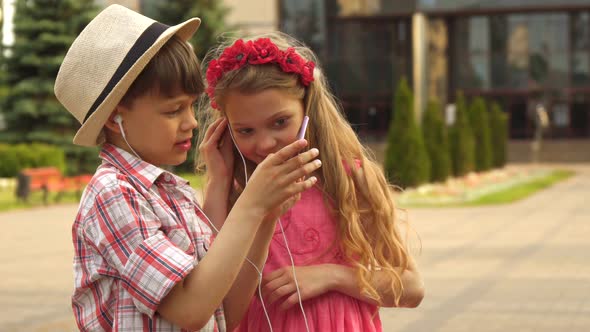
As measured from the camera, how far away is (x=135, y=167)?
1.90 meters

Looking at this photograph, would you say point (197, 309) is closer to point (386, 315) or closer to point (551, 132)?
point (386, 315)

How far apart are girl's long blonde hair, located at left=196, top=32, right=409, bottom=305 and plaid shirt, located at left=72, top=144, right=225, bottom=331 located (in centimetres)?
39

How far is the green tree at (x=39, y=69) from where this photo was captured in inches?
1224

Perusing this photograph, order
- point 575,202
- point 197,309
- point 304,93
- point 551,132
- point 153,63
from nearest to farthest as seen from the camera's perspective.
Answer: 1. point 197,309
2. point 153,63
3. point 304,93
4. point 575,202
5. point 551,132

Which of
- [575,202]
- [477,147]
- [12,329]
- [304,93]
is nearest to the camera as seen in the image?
[304,93]

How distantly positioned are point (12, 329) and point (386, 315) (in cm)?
251

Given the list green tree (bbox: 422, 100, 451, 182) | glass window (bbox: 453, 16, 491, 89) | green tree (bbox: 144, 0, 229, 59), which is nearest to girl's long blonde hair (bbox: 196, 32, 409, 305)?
green tree (bbox: 422, 100, 451, 182)

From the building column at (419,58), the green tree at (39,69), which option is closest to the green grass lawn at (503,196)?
the green tree at (39,69)

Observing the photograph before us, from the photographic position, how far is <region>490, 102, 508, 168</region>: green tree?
32.1 meters

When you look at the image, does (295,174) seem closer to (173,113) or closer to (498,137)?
(173,113)

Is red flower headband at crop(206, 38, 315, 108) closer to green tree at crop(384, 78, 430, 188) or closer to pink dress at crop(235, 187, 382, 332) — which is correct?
pink dress at crop(235, 187, 382, 332)

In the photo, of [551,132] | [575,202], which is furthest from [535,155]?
[575,202]

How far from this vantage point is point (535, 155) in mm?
39125

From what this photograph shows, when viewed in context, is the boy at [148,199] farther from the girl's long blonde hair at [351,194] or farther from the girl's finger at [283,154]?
the girl's long blonde hair at [351,194]
